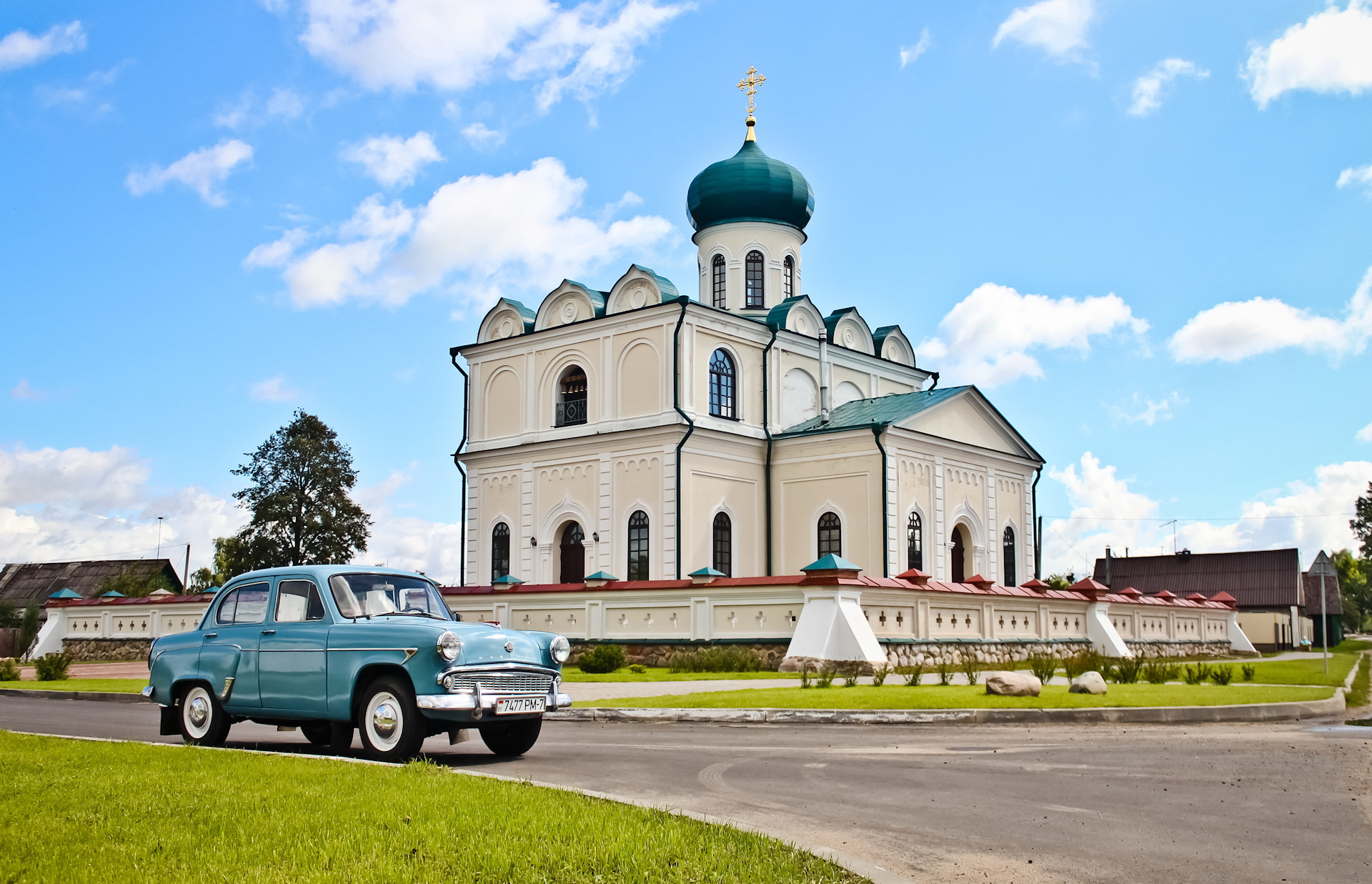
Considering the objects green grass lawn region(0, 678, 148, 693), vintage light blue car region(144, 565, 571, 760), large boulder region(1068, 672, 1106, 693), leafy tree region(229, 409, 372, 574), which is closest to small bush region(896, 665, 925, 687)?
large boulder region(1068, 672, 1106, 693)

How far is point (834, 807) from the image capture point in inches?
301

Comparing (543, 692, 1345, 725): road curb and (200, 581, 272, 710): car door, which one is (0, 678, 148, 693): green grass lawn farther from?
(200, 581, 272, 710): car door

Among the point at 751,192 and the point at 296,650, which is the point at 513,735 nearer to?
the point at 296,650

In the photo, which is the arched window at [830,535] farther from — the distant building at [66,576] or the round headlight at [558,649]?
the distant building at [66,576]

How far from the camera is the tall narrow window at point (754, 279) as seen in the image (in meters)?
35.9

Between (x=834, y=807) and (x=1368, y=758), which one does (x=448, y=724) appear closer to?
(x=834, y=807)

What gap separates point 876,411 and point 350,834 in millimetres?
27845

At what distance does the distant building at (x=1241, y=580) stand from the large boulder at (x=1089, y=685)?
133 ft

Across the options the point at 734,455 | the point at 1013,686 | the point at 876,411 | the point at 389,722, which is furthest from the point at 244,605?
the point at 876,411

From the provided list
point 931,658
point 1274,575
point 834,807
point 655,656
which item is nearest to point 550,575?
point 655,656

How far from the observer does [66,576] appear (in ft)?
189

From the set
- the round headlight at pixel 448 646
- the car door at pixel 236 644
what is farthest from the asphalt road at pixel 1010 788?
the round headlight at pixel 448 646

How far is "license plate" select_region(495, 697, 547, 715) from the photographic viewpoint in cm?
979

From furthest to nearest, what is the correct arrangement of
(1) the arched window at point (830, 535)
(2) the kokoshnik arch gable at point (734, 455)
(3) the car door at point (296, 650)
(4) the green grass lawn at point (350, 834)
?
1. (1) the arched window at point (830, 535)
2. (2) the kokoshnik arch gable at point (734, 455)
3. (3) the car door at point (296, 650)
4. (4) the green grass lawn at point (350, 834)
